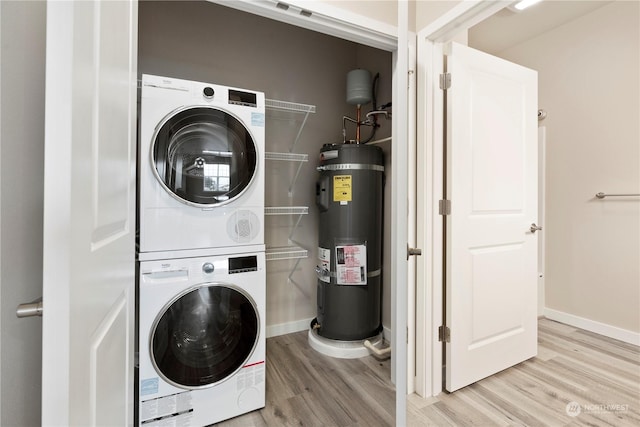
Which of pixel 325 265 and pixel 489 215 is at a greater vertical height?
pixel 489 215

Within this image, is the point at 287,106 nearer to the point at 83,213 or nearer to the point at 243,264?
the point at 243,264

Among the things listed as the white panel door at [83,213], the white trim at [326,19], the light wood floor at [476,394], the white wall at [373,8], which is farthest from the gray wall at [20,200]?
the white wall at [373,8]

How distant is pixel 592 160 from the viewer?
2.46m

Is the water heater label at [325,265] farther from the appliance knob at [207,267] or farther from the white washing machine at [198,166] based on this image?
the appliance knob at [207,267]

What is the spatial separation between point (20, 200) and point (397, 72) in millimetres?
1112

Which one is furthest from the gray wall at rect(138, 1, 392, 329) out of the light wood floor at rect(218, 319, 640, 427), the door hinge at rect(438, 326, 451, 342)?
the door hinge at rect(438, 326, 451, 342)

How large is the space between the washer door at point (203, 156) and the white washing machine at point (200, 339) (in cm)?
33

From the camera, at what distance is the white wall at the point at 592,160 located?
2.23 m

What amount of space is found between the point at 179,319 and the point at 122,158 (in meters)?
0.87

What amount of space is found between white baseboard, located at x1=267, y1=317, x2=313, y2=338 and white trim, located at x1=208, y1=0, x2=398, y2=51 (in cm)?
208

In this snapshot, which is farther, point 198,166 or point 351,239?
point 351,239

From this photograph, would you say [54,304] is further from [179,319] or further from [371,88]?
[371,88]

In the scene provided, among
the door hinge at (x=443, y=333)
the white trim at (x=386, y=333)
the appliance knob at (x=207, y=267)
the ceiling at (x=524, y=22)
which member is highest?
the ceiling at (x=524, y=22)

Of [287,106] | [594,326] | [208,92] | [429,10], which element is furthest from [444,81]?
[594,326]
